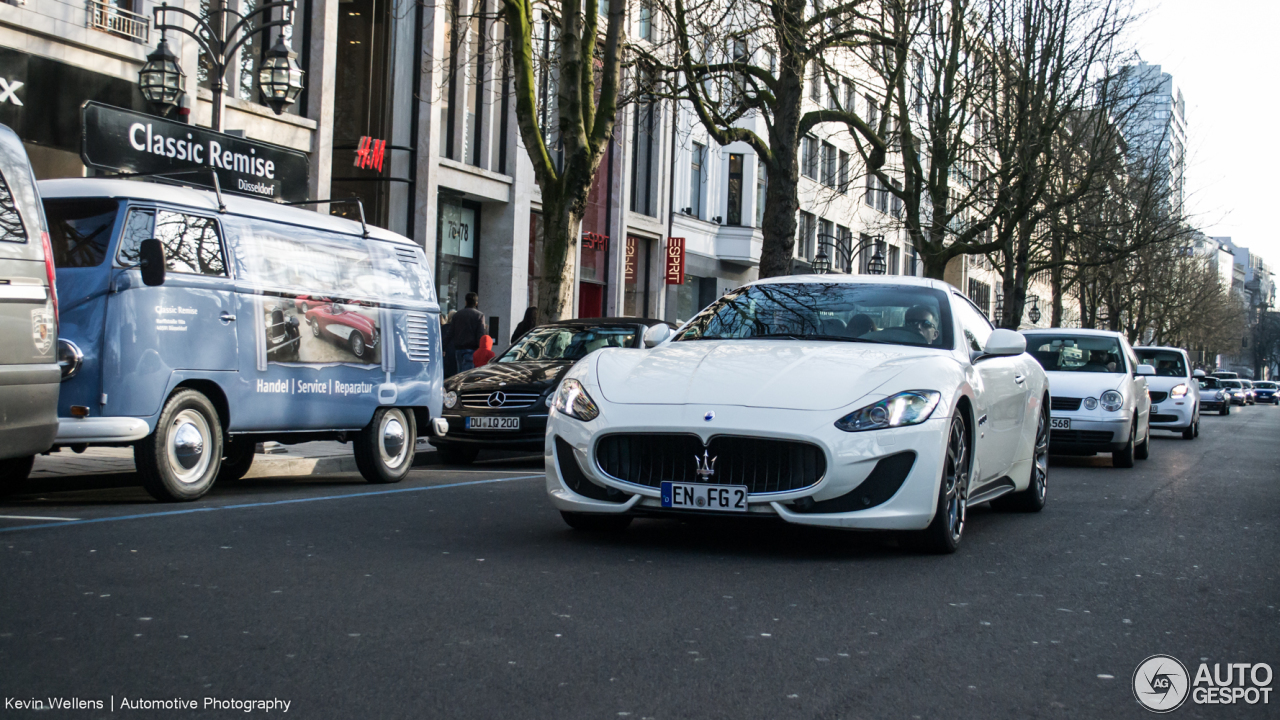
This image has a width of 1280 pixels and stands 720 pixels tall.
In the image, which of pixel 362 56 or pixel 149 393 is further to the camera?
pixel 362 56

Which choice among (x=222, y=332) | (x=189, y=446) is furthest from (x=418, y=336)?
(x=189, y=446)

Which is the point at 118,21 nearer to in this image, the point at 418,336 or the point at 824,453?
the point at 418,336

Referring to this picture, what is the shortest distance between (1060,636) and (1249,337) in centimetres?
17882

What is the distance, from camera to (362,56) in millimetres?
25781

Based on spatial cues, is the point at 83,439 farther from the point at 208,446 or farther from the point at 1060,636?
the point at 1060,636

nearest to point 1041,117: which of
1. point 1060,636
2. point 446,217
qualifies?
point 446,217

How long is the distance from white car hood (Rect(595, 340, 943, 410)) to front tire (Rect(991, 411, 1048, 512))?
2.39 metres

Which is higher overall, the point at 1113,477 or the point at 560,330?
the point at 560,330

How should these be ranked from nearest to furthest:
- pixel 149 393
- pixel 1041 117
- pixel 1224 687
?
pixel 1224 687 < pixel 149 393 < pixel 1041 117

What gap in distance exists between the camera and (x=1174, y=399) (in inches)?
988

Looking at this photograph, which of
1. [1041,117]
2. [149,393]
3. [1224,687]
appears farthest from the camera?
[1041,117]

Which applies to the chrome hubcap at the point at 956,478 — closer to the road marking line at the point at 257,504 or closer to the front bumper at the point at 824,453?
the front bumper at the point at 824,453

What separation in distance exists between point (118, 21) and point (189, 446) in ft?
38.1

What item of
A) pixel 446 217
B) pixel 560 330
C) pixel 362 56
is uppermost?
pixel 362 56
